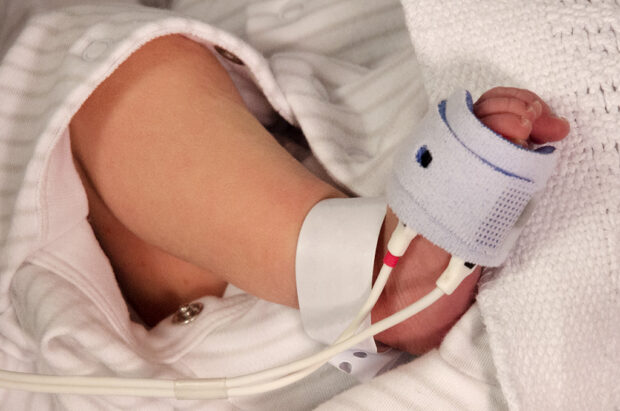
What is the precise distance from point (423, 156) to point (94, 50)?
0.35 meters

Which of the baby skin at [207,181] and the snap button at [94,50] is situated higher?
the snap button at [94,50]

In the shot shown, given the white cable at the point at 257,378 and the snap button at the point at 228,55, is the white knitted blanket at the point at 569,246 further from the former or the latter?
the snap button at the point at 228,55

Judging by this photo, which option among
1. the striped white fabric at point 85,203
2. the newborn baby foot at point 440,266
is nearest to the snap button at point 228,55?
the striped white fabric at point 85,203

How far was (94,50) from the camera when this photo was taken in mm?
571

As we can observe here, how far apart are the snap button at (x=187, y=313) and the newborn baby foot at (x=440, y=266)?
19 centimetres

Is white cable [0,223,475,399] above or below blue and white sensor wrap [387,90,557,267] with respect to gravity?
below

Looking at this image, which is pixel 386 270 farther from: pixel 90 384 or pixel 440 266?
pixel 90 384

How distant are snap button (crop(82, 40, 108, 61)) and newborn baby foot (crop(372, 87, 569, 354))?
0.31m

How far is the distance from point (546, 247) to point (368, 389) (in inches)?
7.0

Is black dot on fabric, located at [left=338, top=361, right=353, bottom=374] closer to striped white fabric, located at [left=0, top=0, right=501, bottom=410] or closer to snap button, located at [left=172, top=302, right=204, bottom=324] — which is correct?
striped white fabric, located at [left=0, top=0, right=501, bottom=410]

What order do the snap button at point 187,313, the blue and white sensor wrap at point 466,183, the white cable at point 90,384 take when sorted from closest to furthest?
the blue and white sensor wrap at point 466,183 < the white cable at point 90,384 < the snap button at point 187,313

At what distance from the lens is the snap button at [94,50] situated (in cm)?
56

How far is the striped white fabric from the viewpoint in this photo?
0.56 metres

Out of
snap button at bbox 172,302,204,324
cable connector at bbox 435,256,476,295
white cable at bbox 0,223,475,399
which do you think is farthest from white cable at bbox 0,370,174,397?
cable connector at bbox 435,256,476,295
